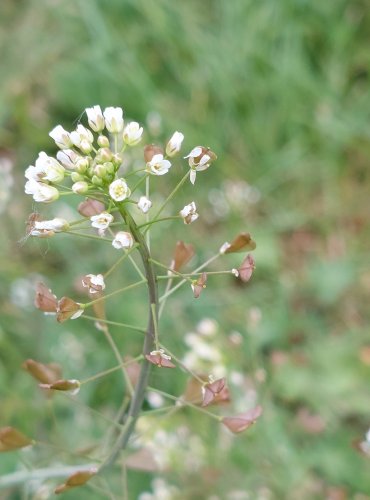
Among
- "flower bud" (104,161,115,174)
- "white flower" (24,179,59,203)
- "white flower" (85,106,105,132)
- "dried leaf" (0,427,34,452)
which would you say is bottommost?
"dried leaf" (0,427,34,452)

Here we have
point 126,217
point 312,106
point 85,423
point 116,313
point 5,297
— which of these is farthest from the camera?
point 312,106

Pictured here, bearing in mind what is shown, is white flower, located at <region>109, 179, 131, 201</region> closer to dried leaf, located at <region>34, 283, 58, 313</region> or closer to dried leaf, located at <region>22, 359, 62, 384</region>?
dried leaf, located at <region>34, 283, 58, 313</region>

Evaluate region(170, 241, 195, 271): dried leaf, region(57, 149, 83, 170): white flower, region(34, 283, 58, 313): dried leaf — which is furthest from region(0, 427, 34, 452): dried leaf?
region(57, 149, 83, 170): white flower

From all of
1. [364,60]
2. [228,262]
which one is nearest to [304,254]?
[228,262]

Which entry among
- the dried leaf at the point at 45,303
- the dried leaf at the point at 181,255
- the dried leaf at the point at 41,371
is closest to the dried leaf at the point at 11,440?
the dried leaf at the point at 41,371

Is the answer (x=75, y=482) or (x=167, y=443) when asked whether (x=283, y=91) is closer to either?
(x=167, y=443)

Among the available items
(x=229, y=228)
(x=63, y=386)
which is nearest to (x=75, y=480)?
(x=63, y=386)
